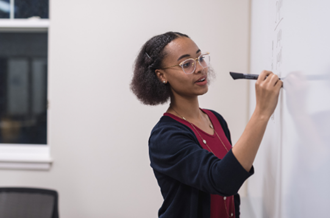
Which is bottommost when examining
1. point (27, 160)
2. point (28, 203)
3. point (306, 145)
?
point (28, 203)

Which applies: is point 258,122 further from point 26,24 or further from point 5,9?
point 5,9

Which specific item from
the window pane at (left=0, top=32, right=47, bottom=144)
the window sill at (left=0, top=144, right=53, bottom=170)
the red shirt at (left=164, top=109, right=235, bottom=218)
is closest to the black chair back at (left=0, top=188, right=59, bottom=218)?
the window sill at (left=0, top=144, right=53, bottom=170)

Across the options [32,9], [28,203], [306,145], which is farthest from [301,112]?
[32,9]

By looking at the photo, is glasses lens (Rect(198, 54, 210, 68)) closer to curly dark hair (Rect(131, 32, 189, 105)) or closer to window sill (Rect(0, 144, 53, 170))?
curly dark hair (Rect(131, 32, 189, 105))

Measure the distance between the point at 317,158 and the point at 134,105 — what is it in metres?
1.47

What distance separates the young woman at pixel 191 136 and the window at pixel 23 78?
1.39 m

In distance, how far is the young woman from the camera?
26.8 inches

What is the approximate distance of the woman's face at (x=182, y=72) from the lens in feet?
3.05

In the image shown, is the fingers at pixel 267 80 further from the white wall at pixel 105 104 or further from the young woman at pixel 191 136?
the white wall at pixel 105 104

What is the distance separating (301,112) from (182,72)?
1.35 ft

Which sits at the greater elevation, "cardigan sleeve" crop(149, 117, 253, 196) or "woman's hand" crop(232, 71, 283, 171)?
"woman's hand" crop(232, 71, 283, 171)

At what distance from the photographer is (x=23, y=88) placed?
2.23 metres

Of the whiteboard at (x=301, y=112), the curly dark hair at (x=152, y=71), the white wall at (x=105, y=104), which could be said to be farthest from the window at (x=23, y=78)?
the whiteboard at (x=301, y=112)

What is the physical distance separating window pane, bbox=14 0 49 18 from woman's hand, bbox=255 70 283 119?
195 centimetres
